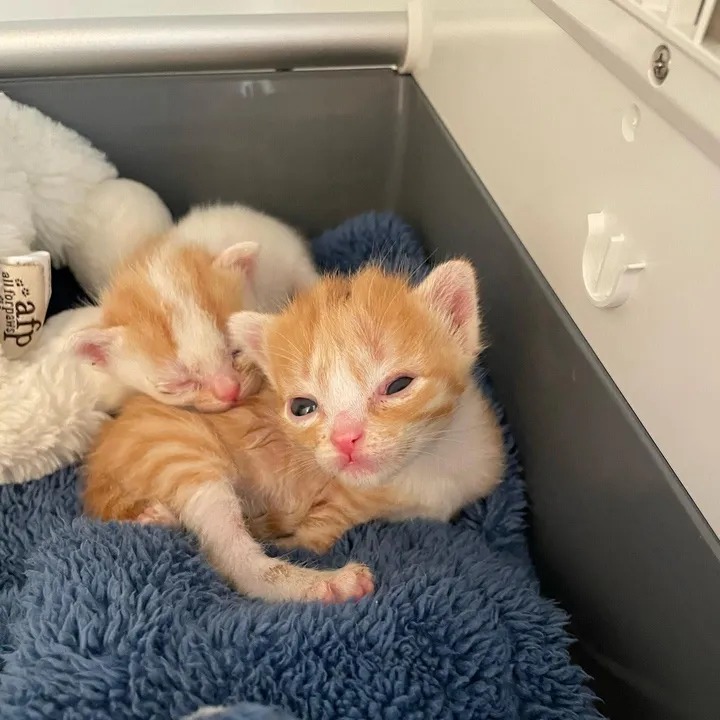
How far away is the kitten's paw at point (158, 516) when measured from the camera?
85cm

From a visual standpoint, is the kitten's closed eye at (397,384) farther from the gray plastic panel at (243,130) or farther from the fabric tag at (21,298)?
the gray plastic panel at (243,130)

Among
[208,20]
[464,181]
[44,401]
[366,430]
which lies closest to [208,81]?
[208,20]

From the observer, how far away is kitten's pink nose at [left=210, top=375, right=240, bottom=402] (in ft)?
3.17

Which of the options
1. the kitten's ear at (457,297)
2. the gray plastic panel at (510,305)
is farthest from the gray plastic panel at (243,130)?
the kitten's ear at (457,297)

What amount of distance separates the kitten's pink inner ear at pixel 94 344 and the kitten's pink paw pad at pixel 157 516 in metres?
0.24

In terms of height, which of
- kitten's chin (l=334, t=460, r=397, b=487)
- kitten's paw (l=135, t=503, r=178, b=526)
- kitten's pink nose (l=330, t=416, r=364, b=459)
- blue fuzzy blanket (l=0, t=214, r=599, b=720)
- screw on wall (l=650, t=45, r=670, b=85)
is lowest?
kitten's paw (l=135, t=503, r=178, b=526)

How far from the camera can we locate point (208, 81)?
1.25 m

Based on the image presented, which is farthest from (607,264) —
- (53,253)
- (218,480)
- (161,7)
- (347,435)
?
(161,7)

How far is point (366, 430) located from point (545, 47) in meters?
0.45

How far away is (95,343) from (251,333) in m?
0.23

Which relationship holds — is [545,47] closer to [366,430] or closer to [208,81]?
[366,430]

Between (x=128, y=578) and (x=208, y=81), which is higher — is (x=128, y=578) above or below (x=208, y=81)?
below

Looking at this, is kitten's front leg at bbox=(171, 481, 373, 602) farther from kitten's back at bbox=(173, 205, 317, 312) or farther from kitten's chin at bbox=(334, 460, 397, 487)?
kitten's back at bbox=(173, 205, 317, 312)

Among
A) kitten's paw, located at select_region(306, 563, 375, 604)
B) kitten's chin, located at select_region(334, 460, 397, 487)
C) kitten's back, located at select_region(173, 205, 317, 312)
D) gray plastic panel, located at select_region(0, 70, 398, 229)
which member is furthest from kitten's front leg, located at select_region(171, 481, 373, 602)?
gray plastic panel, located at select_region(0, 70, 398, 229)
